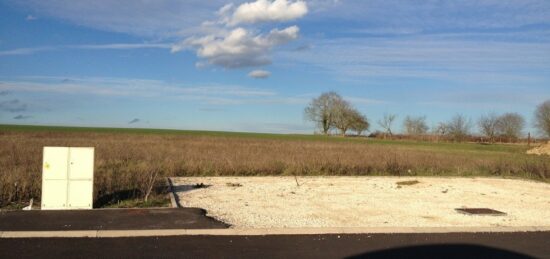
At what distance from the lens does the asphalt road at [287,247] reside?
7.07 m

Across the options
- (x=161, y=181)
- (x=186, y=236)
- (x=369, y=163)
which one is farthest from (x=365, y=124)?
(x=186, y=236)

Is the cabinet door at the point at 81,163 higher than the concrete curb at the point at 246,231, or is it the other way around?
the cabinet door at the point at 81,163

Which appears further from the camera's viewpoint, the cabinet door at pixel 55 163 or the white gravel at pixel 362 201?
the cabinet door at pixel 55 163

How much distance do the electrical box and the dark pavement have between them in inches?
19.6

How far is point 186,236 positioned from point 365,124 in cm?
9928

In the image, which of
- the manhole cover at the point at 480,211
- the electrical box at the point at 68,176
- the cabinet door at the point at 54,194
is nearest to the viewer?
the cabinet door at the point at 54,194

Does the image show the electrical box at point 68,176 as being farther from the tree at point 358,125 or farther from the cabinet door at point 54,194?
the tree at point 358,125

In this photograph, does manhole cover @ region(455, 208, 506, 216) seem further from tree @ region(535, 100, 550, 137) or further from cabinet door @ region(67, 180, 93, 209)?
tree @ region(535, 100, 550, 137)

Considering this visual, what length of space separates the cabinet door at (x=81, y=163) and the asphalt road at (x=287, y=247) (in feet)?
Answer: 9.50

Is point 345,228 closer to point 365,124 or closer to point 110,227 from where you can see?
point 110,227

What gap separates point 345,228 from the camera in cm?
887

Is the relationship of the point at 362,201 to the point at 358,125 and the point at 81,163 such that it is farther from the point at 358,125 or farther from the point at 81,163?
the point at 358,125

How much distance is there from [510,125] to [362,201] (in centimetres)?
9077

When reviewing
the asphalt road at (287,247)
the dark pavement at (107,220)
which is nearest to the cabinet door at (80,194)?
the dark pavement at (107,220)
